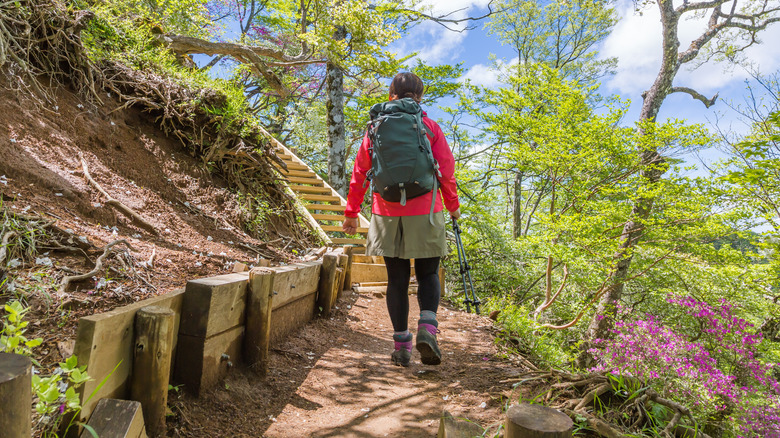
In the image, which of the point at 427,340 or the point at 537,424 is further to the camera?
the point at 427,340

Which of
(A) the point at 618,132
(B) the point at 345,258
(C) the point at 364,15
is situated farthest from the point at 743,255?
(C) the point at 364,15

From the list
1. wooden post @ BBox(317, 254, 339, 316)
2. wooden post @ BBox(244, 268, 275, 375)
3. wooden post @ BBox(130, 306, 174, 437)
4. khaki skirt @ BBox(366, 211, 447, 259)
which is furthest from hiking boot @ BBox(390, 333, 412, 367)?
wooden post @ BBox(130, 306, 174, 437)

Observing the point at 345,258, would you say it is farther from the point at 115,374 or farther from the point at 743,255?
the point at 743,255

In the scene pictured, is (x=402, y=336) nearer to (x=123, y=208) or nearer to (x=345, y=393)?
(x=345, y=393)

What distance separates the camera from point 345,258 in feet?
17.6

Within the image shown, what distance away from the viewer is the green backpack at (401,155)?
2.75 metres

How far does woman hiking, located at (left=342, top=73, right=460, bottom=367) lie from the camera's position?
2844 mm

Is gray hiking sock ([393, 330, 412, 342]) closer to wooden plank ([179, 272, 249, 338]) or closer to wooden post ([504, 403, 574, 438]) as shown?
wooden plank ([179, 272, 249, 338])

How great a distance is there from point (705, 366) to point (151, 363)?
4457 millimetres

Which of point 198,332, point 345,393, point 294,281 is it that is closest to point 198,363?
point 198,332

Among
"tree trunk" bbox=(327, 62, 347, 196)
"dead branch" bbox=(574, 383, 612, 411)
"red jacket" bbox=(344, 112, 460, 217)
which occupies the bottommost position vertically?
"dead branch" bbox=(574, 383, 612, 411)

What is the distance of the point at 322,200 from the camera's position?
9352 millimetres

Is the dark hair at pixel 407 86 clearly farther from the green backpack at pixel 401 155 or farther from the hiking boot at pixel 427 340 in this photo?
the hiking boot at pixel 427 340

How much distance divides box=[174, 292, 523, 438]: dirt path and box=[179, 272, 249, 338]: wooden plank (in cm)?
34
